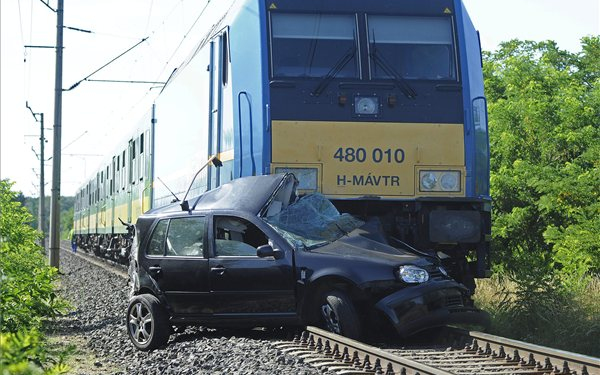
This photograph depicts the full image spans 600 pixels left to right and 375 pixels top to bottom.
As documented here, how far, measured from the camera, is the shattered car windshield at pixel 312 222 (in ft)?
31.2

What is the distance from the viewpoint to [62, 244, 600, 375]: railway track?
7.08 meters

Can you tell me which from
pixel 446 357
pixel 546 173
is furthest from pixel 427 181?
pixel 546 173

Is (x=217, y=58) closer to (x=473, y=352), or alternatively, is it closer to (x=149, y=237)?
(x=149, y=237)

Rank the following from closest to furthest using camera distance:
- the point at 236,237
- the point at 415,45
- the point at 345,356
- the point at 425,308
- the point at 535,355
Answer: the point at 535,355
the point at 345,356
the point at 425,308
the point at 236,237
the point at 415,45

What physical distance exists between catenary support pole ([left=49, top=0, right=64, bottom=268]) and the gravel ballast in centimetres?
899

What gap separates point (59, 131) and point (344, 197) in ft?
45.5

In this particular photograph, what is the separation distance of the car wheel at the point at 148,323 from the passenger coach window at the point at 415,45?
12.6 ft

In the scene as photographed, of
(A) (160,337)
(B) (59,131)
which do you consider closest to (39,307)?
(A) (160,337)

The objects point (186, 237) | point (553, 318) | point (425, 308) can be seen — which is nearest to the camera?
point (425, 308)

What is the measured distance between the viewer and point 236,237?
31.4 ft

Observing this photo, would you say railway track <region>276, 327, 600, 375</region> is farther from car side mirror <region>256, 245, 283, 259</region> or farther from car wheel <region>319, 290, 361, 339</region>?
car side mirror <region>256, 245, 283, 259</region>

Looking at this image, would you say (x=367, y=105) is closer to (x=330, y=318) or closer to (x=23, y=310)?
(x=330, y=318)

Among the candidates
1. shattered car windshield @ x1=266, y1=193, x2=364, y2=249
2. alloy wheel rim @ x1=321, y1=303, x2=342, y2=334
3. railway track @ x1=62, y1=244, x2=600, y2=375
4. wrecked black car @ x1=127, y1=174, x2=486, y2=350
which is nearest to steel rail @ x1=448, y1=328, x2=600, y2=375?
railway track @ x1=62, y1=244, x2=600, y2=375

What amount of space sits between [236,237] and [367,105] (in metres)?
2.45
